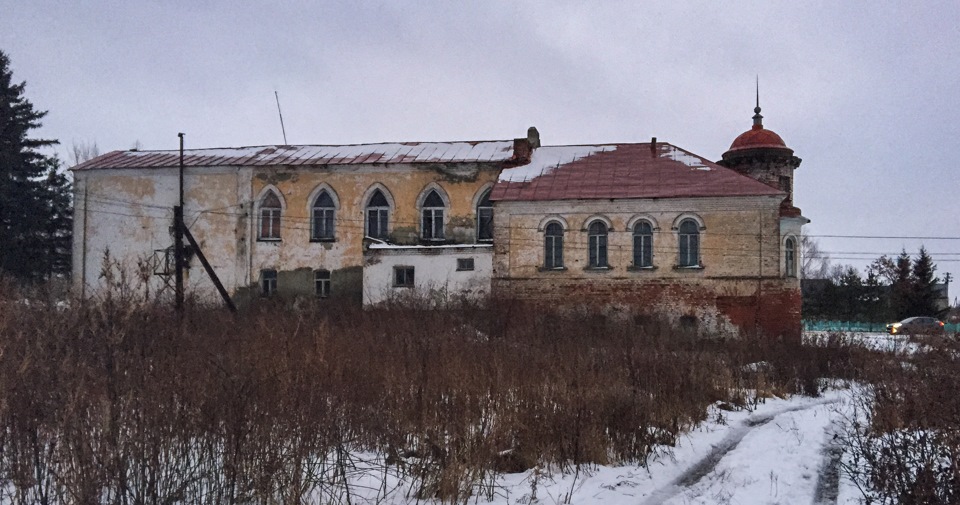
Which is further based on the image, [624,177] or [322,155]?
[322,155]

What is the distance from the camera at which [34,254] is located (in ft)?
102

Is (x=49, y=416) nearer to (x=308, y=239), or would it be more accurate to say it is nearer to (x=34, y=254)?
(x=308, y=239)

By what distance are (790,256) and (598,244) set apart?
6324 mm

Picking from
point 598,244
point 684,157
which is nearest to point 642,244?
point 598,244

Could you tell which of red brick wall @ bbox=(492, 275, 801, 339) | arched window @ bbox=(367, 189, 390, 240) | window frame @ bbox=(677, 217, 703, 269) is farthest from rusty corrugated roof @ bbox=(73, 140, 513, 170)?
window frame @ bbox=(677, 217, 703, 269)

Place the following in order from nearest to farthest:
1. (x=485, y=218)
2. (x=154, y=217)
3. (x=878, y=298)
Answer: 1. (x=485, y=218)
2. (x=154, y=217)
3. (x=878, y=298)

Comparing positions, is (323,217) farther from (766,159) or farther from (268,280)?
(766,159)

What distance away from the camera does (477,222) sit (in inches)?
1085

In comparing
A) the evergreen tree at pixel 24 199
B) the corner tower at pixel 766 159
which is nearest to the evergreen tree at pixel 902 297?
the corner tower at pixel 766 159

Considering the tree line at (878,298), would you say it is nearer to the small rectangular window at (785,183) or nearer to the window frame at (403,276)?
the small rectangular window at (785,183)

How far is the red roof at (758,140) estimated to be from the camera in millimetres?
29203

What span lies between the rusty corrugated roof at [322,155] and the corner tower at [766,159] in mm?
9330

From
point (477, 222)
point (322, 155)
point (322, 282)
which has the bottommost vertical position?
point (322, 282)

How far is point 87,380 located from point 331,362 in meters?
2.89
